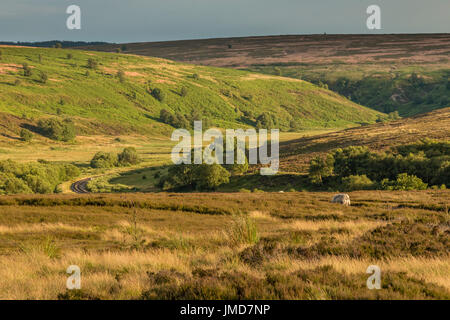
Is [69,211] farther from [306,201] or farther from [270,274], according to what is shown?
[270,274]

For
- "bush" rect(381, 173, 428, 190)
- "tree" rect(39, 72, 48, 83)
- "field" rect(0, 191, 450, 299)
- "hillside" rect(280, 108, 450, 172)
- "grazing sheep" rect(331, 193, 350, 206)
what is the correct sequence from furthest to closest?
1. "tree" rect(39, 72, 48, 83)
2. "hillside" rect(280, 108, 450, 172)
3. "bush" rect(381, 173, 428, 190)
4. "grazing sheep" rect(331, 193, 350, 206)
5. "field" rect(0, 191, 450, 299)

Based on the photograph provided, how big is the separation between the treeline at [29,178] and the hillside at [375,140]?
167 feet

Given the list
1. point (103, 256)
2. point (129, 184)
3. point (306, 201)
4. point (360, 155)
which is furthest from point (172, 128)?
point (103, 256)

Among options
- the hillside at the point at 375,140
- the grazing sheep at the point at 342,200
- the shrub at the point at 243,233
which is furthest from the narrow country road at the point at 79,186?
the shrub at the point at 243,233

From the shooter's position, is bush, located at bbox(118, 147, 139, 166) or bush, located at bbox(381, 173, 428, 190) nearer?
bush, located at bbox(381, 173, 428, 190)

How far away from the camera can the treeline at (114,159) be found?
119825 mm

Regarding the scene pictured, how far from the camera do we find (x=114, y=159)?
126 metres

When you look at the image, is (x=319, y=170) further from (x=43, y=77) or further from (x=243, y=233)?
(x=43, y=77)

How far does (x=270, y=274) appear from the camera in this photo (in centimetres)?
977

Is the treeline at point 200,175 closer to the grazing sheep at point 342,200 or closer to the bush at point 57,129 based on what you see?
the grazing sheep at point 342,200

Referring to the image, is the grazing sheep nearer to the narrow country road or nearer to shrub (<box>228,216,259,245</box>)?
shrub (<box>228,216,259,245</box>)

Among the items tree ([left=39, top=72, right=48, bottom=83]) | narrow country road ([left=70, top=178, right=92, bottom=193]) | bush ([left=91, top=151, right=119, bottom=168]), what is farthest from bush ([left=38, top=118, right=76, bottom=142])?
narrow country road ([left=70, top=178, right=92, bottom=193])

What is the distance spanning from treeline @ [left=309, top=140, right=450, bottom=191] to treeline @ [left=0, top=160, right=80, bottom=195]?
54.2m

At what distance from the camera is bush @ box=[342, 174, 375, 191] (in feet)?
202
